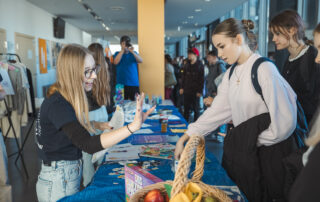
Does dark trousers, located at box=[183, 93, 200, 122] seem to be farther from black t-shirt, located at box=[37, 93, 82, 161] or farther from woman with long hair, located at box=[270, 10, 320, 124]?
black t-shirt, located at box=[37, 93, 82, 161]

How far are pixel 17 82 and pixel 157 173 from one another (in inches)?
139

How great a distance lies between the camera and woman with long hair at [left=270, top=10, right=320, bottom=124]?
2023 mm

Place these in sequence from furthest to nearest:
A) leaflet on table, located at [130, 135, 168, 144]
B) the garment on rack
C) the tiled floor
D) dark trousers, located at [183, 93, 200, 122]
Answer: dark trousers, located at [183, 93, 200, 122]
the garment on rack
the tiled floor
leaflet on table, located at [130, 135, 168, 144]

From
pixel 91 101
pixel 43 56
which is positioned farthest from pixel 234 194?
pixel 43 56

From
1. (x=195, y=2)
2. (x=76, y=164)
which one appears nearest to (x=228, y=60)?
(x=76, y=164)

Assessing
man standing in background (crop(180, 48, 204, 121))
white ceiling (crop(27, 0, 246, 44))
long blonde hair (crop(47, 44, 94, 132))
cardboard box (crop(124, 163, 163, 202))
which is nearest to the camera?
cardboard box (crop(124, 163, 163, 202))

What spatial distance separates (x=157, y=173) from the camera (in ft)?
5.04

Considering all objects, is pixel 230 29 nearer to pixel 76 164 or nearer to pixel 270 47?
pixel 76 164

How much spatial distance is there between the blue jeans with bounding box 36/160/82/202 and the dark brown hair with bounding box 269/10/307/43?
5.43ft

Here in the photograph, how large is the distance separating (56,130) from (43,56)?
818cm

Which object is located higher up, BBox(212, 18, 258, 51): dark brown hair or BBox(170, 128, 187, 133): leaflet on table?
BBox(212, 18, 258, 51): dark brown hair

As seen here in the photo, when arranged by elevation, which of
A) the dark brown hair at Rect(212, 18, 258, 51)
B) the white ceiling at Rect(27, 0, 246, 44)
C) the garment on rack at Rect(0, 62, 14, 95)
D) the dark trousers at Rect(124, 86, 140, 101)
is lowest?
the dark trousers at Rect(124, 86, 140, 101)

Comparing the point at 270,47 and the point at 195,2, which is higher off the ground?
the point at 195,2

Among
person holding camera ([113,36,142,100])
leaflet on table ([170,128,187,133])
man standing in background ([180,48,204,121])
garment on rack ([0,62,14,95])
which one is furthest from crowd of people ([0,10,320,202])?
man standing in background ([180,48,204,121])
